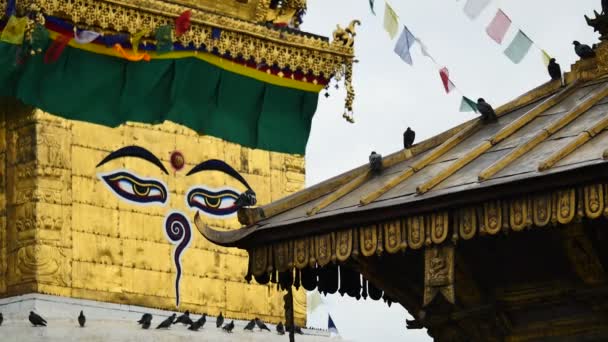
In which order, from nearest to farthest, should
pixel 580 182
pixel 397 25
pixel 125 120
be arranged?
1. pixel 580 182
2. pixel 397 25
3. pixel 125 120

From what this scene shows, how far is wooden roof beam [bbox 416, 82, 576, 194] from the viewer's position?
12.4 m

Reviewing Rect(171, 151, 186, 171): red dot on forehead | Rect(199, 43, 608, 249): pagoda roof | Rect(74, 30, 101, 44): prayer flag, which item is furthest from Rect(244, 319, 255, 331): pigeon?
Rect(199, 43, 608, 249): pagoda roof

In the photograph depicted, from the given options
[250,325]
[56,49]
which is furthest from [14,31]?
[250,325]

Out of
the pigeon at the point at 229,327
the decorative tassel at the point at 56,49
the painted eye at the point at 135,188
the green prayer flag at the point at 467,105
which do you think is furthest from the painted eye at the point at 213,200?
the green prayer flag at the point at 467,105

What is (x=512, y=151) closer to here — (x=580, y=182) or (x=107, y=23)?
(x=580, y=182)

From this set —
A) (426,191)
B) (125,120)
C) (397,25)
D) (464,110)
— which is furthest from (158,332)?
(426,191)

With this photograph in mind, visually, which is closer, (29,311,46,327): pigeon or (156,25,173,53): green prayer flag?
(29,311,46,327): pigeon

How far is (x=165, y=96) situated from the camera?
30.8m

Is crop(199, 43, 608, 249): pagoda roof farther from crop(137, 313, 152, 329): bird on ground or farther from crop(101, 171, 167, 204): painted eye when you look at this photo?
crop(101, 171, 167, 204): painted eye

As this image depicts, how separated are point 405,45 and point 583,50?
10018 millimetres

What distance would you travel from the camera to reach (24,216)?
28.6 meters

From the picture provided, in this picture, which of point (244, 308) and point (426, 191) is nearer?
point (426, 191)

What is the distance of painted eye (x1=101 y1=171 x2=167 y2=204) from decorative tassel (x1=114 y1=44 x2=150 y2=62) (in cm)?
186

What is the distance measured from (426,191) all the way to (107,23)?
58.7 ft
